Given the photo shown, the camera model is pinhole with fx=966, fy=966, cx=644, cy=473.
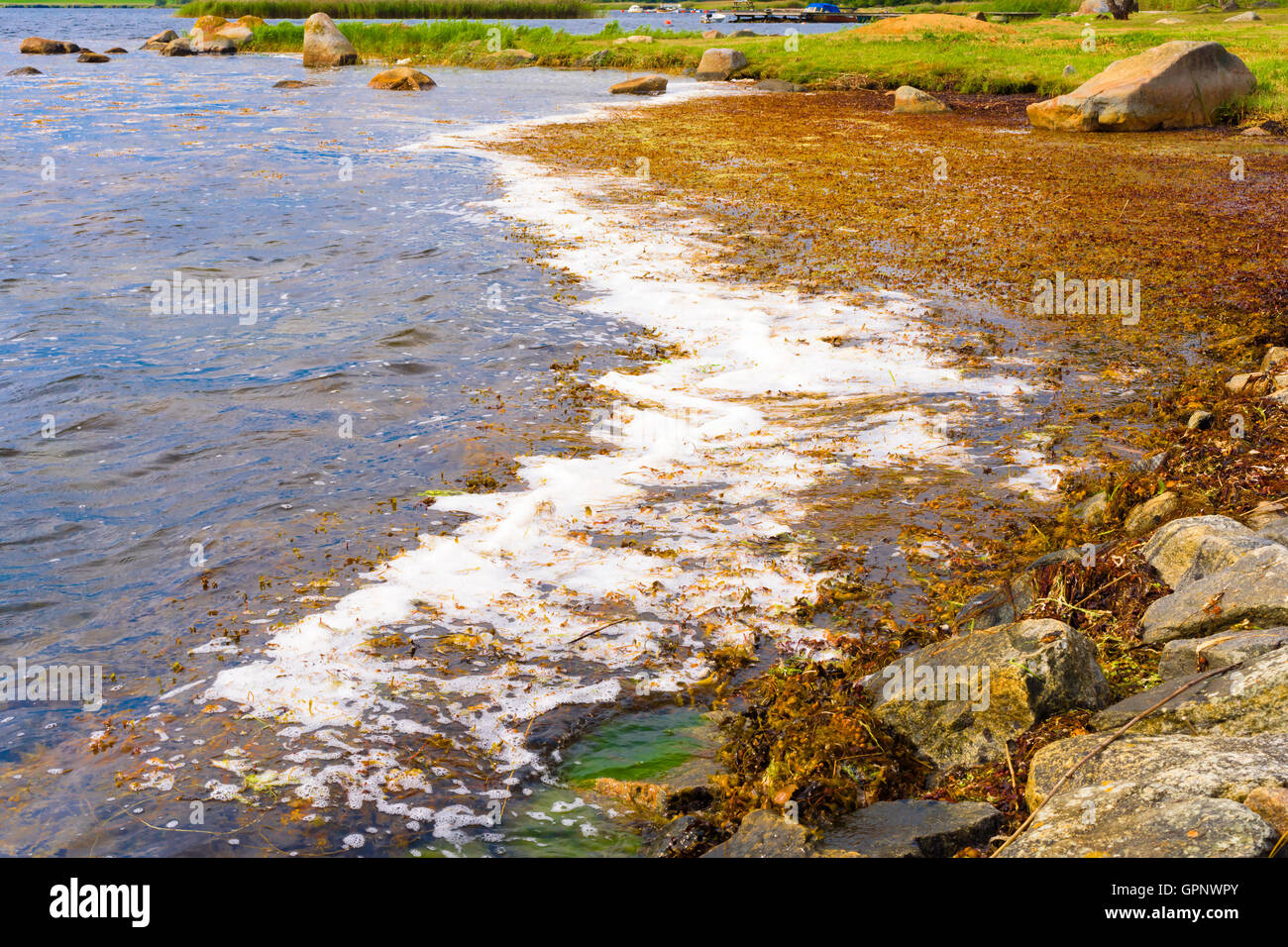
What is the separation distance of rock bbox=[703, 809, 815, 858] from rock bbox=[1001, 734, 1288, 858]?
2.61ft

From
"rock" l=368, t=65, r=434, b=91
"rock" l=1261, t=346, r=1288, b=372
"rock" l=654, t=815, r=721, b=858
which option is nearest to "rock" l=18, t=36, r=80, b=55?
"rock" l=368, t=65, r=434, b=91

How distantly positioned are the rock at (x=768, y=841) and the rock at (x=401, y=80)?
141 feet

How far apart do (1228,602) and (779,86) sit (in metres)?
39.2

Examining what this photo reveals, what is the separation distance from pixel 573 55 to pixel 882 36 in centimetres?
1691

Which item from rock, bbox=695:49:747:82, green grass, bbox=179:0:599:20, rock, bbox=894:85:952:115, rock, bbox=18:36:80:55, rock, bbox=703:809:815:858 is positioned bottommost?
rock, bbox=703:809:815:858

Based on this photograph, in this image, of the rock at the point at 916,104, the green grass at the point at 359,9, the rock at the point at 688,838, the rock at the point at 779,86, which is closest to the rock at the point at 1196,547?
the rock at the point at 688,838

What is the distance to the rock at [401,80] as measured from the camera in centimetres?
4188

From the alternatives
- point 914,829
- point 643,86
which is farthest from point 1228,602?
point 643,86

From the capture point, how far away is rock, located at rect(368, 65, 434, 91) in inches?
1649

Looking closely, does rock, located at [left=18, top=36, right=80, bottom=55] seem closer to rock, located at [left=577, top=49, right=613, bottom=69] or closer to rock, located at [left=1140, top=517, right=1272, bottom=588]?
rock, located at [left=577, top=49, right=613, bottom=69]

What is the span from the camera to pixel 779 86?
40188 mm

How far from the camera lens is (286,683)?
18.5ft
